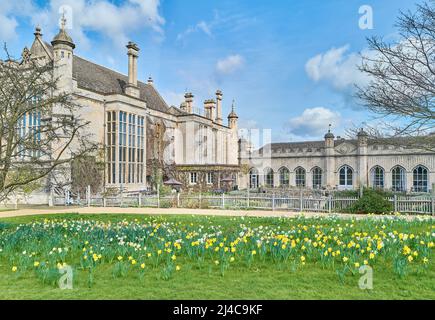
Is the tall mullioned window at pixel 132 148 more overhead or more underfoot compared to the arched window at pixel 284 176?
more overhead

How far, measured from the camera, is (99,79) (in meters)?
29.7

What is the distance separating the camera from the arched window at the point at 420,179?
35156 mm

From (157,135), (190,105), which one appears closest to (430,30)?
(157,135)

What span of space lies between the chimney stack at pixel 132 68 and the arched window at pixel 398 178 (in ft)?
92.1

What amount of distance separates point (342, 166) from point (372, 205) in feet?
77.2

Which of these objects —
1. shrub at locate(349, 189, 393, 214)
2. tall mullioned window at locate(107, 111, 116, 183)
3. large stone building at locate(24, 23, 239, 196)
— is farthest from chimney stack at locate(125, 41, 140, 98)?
shrub at locate(349, 189, 393, 214)

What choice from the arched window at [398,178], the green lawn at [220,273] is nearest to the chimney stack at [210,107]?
the arched window at [398,178]

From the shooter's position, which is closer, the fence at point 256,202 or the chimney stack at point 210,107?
the fence at point 256,202

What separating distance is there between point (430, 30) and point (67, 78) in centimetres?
2170

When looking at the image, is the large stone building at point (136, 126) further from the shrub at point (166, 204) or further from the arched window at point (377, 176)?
the arched window at point (377, 176)

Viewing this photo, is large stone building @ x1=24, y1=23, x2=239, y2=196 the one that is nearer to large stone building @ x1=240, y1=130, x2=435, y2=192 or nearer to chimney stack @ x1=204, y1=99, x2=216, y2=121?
chimney stack @ x1=204, y1=99, x2=216, y2=121

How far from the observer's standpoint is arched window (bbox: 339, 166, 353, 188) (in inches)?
1547

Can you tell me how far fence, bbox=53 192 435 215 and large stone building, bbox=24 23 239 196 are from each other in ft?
8.09
